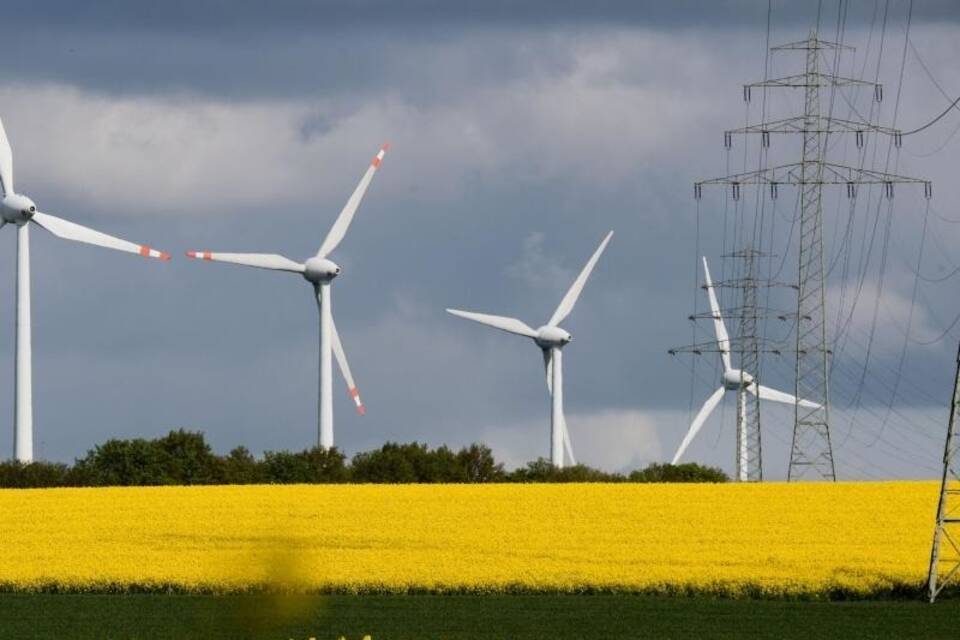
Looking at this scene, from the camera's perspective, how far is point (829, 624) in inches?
1711

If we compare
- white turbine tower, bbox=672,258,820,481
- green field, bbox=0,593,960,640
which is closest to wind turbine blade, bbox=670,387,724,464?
white turbine tower, bbox=672,258,820,481

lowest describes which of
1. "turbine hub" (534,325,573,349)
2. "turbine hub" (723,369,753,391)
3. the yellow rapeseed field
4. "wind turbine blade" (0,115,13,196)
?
the yellow rapeseed field

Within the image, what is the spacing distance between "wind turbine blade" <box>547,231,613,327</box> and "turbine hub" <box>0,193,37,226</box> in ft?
116

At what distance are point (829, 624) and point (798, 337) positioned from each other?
167 feet

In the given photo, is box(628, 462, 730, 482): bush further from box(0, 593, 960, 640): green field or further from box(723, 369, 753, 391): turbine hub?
box(0, 593, 960, 640): green field

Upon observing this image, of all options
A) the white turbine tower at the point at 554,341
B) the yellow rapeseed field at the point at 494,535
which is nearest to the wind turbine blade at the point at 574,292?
the white turbine tower at the point at 554,341

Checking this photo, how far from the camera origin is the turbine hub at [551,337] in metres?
124

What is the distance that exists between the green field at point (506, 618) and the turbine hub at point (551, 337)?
242 feet

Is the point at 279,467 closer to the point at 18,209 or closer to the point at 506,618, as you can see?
the point at 18,209

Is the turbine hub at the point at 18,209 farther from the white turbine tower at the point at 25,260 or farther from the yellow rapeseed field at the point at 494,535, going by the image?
the yellow rapeseed field at the point at 494,535

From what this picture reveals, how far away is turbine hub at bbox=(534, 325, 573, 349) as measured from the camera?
124 meters

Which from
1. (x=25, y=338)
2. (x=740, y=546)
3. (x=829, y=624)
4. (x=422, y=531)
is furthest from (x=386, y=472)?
(x=829, y=624)

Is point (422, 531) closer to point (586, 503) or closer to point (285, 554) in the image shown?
point (586, 503)

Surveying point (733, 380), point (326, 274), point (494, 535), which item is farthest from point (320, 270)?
point (494, 535)
